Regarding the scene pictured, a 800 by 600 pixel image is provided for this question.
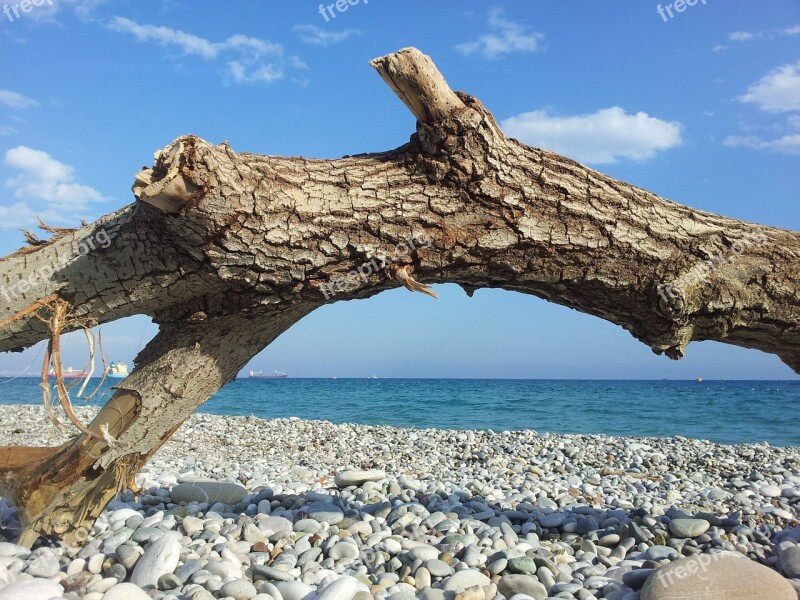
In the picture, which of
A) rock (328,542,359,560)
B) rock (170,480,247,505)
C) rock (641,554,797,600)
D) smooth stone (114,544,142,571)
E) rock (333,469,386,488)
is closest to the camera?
rock (641,554,797,600)

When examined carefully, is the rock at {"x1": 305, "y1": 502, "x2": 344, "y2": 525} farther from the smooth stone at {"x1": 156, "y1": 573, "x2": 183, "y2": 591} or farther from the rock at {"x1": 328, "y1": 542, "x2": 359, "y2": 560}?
the smooth stone at {"x1": 156, "y1": 573, "x2": 183, "y2": 591}

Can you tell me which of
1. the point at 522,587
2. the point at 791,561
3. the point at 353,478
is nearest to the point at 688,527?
the point at 791,561

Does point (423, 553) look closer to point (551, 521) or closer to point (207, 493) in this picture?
point (551, 521)

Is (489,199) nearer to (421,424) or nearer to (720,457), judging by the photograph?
(720,457)

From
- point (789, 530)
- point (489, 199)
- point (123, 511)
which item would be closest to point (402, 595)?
point (489, 199)

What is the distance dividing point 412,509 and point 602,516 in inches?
66.8

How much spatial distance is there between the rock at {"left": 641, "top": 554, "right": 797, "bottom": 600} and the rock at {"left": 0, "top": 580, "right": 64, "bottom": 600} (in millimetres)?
3297

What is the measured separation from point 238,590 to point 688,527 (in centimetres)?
344

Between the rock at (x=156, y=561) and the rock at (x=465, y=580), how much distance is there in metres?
1.73

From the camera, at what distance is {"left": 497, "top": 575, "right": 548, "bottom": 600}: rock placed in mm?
3340

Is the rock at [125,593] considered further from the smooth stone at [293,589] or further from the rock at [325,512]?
the rock at [325,512]

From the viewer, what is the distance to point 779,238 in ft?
13.2

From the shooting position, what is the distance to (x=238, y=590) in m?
3.19

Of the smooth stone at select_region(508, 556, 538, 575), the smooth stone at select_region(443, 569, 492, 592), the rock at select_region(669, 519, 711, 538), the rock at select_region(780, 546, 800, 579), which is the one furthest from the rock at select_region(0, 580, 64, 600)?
the rock at select_region(780, 546, 800, 579)
